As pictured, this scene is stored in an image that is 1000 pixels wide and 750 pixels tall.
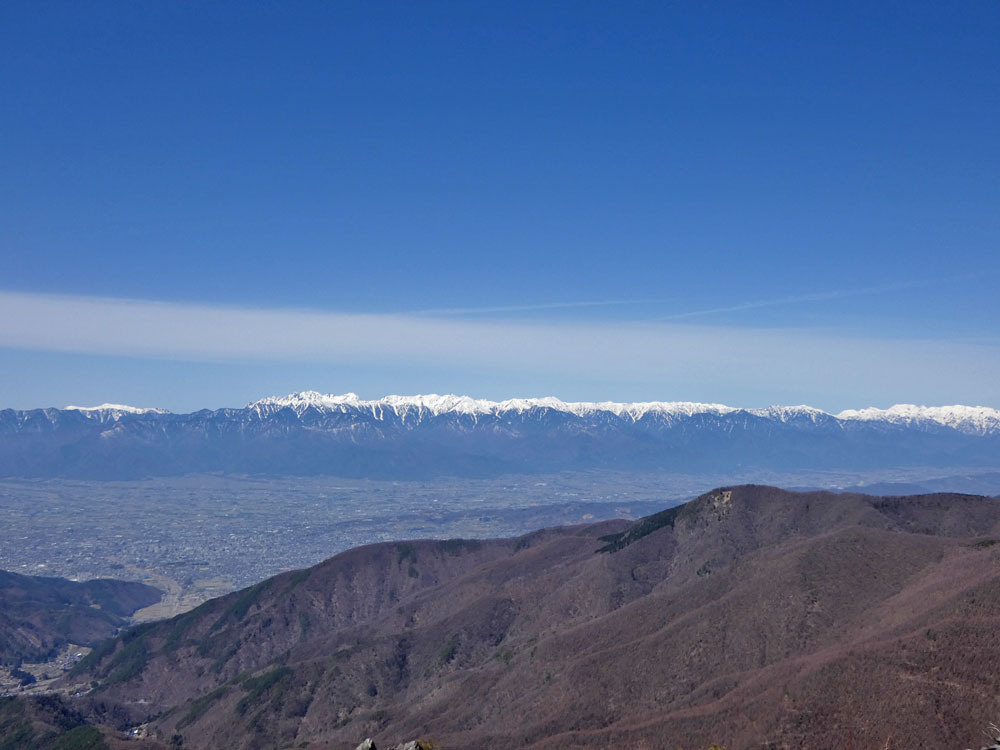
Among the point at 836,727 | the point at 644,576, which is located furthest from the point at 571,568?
the point at 836,727

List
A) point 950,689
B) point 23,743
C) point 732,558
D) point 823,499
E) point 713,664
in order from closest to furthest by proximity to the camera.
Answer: point 950,689
point 713,664
point 23,743
point 732,558
point 823,499

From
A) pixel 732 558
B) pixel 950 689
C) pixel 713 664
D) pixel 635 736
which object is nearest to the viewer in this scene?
pixel 950 689

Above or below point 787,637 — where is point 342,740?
below

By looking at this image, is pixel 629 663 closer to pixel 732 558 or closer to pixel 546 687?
pixel 546 687

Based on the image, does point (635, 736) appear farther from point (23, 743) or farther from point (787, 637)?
point (23, 743)

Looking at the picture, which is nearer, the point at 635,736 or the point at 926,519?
the point at 635,736

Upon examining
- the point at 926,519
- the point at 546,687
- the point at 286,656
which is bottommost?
the point at 286,656
